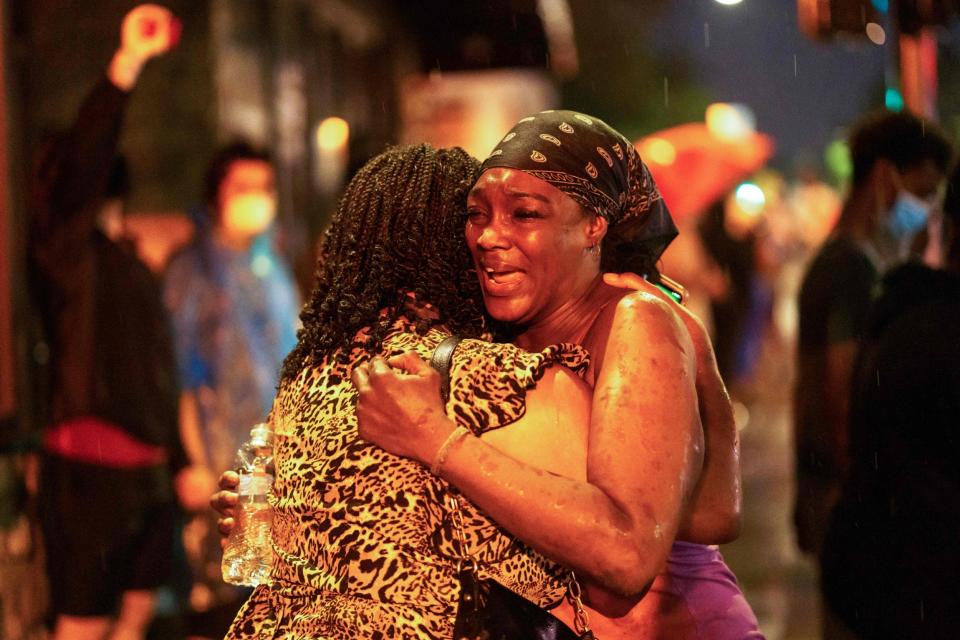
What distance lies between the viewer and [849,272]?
5500mm

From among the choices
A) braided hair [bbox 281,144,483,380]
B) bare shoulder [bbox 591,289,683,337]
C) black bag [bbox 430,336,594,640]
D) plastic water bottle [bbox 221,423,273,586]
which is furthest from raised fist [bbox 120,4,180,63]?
black bag [bbox 430,336,594,640]

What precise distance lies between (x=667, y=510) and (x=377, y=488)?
556 mm

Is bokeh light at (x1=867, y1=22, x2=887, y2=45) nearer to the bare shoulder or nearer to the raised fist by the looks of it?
the raised fist

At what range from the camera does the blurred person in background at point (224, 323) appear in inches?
288

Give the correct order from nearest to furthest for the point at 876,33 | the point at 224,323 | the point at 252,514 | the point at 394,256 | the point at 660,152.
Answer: the point at 394,256 → the point at 252,514 → the point at 876,33 → the point at 224,323 → the point at 660,152

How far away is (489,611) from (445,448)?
317mm

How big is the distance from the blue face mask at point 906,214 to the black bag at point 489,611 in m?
3.88

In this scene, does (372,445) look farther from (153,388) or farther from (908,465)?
(153,388)

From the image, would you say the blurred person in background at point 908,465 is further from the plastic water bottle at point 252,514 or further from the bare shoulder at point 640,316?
the plastic water bottle at point 252,514

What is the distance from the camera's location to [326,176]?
599 inches

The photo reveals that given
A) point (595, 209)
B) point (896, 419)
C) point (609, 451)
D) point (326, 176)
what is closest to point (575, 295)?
point (595, 209)

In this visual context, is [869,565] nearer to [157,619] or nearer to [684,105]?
[157,619]

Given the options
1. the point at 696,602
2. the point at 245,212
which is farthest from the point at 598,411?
the point at 245,212

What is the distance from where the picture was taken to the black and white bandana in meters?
2.66
